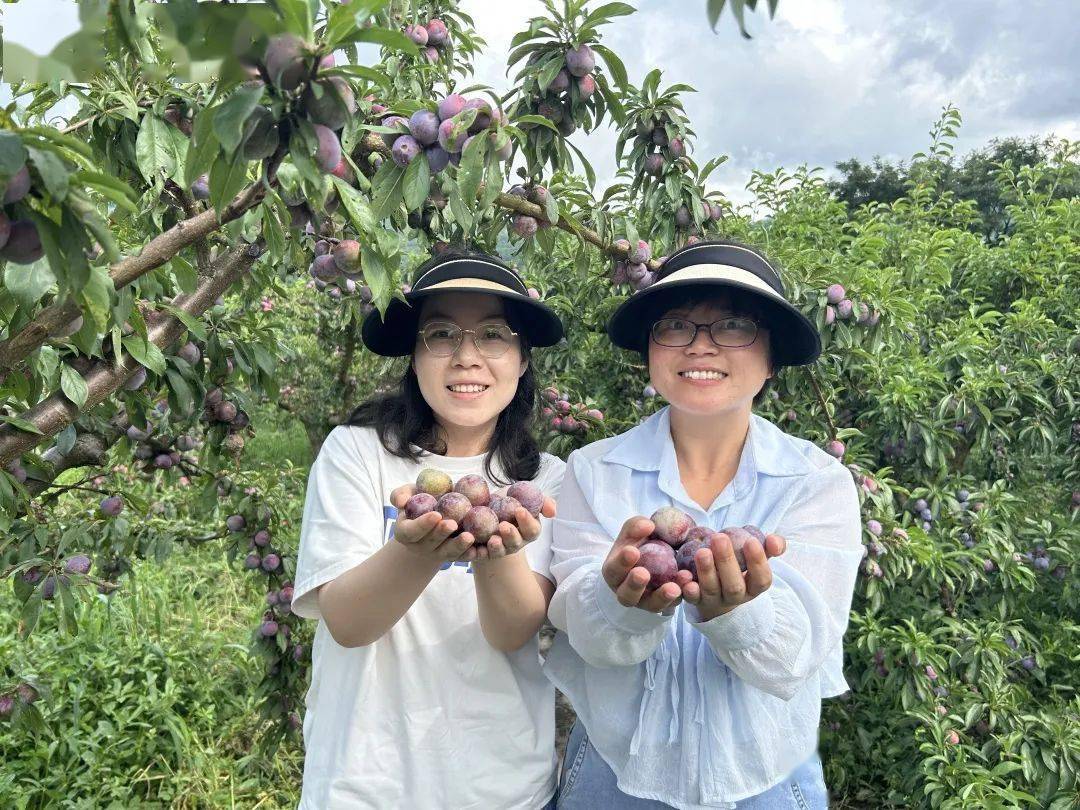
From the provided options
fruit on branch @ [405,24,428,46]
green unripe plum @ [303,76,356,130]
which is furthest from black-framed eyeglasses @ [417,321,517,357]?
fruit on branch @ [405,24,428,46]

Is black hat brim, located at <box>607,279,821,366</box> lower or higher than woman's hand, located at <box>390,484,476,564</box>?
higher

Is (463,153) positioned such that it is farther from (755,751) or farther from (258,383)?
(258,383)

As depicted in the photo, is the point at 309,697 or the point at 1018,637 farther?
the point at 1018,637

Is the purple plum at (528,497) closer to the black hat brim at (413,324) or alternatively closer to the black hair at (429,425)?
the black hair at (429,425)

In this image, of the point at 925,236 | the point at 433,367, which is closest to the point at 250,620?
the point at 433,367

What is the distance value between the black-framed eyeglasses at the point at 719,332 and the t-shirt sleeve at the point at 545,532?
1.20 ft

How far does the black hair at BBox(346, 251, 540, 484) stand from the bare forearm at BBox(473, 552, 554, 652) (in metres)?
0.26

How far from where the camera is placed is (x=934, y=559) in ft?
7.93

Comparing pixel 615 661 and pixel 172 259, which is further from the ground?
pixel 172 259

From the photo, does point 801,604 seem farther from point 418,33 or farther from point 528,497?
point 418,33

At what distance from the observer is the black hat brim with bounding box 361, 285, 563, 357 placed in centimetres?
158

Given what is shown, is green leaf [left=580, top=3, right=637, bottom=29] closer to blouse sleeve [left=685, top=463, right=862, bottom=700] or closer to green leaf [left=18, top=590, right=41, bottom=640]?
blouse sleeve [left=685, top=463, right=862, bottom=700]

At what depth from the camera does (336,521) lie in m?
1.42

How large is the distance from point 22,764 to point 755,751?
2.85 metres
